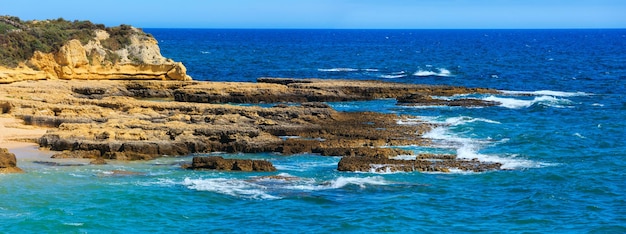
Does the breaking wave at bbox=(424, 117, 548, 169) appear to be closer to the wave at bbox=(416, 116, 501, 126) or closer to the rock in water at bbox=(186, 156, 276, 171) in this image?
the wave at bbox=(416, 116, 501, 126)

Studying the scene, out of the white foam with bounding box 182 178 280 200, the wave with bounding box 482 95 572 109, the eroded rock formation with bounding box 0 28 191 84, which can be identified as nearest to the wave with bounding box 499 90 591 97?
the wave with bounding box 482 95 572 109

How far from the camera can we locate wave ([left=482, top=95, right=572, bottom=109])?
1907 inches

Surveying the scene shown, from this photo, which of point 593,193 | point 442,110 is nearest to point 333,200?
point 593,193

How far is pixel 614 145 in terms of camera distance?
3478 centimetres

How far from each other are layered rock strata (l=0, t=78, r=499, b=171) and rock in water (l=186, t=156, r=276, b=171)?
249 cm

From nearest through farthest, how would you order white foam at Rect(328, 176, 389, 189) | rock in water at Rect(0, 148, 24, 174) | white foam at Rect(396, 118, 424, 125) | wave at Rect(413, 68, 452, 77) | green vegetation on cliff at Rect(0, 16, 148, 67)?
white foam at Rect(328, 176, 389, 189) → rock in water at Rect(0, 148, 24, 174) → white foam at Rect(396, 118, 424, 125) → green vegetation on cliff at Rect(0, 16, 148, 67) → wave at Rect(413, 68, 452, 77)

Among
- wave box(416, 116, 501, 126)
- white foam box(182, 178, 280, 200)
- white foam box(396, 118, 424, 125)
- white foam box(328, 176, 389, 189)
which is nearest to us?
white foam box(182, 178, 280, 200)

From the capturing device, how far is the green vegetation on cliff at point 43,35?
50406mm

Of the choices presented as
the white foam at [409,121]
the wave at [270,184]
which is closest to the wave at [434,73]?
the white foam at [409,121]

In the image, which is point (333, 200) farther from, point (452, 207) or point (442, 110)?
point (442, 110)

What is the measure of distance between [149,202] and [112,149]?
6507 millimetres

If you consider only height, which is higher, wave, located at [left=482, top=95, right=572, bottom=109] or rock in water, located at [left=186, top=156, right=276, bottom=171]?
rock in water, located at [left=186, top=156, right=276, bottom=171]

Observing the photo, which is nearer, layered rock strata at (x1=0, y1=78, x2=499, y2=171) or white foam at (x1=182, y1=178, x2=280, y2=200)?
white foam at (x1=182, y1=178, x2=280, y2=200)

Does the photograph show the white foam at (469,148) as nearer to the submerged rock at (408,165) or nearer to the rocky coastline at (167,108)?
the rocky coastline at (167,108)
